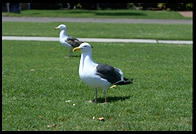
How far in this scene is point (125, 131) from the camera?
18.1 ft

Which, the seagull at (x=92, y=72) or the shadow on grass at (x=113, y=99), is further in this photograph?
the shadow on grass at (x=113, y=99)

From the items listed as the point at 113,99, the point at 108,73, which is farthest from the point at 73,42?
the point at 108,73

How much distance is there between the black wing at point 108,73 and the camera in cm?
682

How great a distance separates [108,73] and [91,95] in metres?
0.82

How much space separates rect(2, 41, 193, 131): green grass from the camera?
5.91 m

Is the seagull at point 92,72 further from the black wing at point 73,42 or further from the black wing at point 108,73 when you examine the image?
the black wing at point 73,42

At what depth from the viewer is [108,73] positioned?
6902mm

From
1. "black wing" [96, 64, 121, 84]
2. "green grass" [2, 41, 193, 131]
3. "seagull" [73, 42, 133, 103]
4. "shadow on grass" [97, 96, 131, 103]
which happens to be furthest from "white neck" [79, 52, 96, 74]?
"shadow on grass" [97, 96, 131, 103]

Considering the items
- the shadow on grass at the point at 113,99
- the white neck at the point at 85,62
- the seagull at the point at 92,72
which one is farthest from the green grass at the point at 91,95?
the white neck at the point at 85,62

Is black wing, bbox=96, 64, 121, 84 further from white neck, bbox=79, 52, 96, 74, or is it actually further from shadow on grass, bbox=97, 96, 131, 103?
shadow on grass, bbox=97, 96, 131, 103

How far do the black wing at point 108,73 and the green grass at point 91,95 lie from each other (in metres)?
0.36

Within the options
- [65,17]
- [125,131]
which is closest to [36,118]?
[125,131]

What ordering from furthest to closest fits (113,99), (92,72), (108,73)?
(113,99)
(108,73)
(92,72)

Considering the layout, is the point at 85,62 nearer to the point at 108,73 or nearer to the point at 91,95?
the point at 108,73
